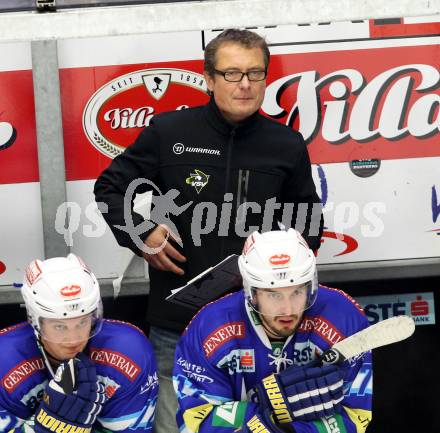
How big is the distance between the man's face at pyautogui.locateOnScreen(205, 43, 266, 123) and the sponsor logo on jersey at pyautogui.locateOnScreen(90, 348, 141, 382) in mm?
871

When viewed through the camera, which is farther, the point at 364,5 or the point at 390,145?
the point at 390,145

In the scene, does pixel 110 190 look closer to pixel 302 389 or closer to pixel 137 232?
pixel 137 232

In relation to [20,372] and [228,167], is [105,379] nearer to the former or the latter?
[20,372]

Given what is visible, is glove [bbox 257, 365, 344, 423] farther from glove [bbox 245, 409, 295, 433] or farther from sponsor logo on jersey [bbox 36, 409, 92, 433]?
sponsor logo on jersey [bbox 36, 409, 92, 433]

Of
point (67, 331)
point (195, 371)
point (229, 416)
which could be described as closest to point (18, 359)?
point (67, 331)

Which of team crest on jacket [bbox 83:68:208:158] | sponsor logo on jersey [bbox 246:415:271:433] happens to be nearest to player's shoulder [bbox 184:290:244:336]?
sponsor logo on jersey [bbox 246:415:271:433]

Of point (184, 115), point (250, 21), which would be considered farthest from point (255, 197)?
point (250, 21)

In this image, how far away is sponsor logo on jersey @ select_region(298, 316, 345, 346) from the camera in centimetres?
401

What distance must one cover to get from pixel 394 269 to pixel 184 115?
108cm

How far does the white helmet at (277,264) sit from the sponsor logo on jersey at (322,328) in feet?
0.35

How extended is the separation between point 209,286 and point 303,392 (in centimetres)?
59

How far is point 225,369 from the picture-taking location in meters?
4.02

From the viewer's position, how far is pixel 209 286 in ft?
14.0

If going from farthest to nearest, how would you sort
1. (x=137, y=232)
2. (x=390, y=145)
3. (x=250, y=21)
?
(x=390, y=145) < (x=250, y=21) < (x=137, y=232)
